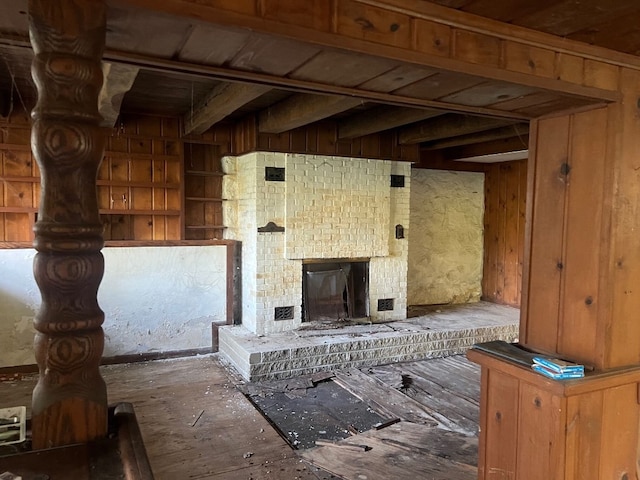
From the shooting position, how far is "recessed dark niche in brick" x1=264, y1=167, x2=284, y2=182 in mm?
4797

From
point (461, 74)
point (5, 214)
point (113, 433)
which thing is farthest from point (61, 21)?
point (5, 214)

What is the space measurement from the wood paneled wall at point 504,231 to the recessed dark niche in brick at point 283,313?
3.04m

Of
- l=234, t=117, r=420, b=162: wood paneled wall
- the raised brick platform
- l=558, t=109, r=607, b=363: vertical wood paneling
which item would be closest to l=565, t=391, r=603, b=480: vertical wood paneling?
l=558, t=109, r=607, b=363: vertical wood paneling

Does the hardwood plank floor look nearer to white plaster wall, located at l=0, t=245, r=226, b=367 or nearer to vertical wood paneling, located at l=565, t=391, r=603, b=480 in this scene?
white plaster wall, located at l=0, t=245, r=226, b=367

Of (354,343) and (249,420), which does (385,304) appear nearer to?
(354,343)

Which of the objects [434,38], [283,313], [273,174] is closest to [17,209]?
[273,174]

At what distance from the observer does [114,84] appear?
2.90 meters

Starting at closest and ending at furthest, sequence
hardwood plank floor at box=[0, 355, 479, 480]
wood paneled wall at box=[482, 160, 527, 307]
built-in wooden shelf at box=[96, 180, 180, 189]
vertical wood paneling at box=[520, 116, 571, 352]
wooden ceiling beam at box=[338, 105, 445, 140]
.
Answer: vertical wood paneling at box=[520, 116, 571, 352] → hardwood plank floor at box=[0, 355, 479, 480] → wooden ceiling beam at box=[338, 105, 445, 140] → built-in wooden shelf at box=[96, 180, 180, 189] → wood paneled wall at box=[482, 160, 527, 307]

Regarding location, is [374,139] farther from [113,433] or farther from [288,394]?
[113,433]

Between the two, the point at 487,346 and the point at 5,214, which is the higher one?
the point at 5,214

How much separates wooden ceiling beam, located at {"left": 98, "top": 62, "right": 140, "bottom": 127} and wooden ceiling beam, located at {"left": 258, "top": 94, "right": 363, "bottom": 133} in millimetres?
1291

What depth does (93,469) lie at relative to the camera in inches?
36.6

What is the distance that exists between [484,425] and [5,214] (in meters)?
4.46

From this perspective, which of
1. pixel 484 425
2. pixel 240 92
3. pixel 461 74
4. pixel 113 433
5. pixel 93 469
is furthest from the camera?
pixel 240 92
